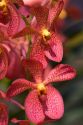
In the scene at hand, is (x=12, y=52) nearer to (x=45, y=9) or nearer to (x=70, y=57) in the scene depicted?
(x=45, y=9)

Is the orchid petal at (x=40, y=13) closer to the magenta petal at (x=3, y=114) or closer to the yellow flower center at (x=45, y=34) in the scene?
the yellow flower center at (x=45, y=34)

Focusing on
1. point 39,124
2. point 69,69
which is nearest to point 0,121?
point 39,124

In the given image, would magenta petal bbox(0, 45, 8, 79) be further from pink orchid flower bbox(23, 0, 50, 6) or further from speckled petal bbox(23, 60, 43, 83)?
pink orchid flower bbox(23, 0, 50, 6)

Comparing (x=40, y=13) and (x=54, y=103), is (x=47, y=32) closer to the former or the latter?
(x=40, y=13)

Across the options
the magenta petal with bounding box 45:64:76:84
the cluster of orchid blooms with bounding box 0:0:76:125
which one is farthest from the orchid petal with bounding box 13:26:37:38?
the magenta petal with bounding box 45:64:76:84

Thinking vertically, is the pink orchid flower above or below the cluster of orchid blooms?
above

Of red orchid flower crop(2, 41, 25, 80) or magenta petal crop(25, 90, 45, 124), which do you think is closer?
magenta petal crop(25, 90, 45, 124)
